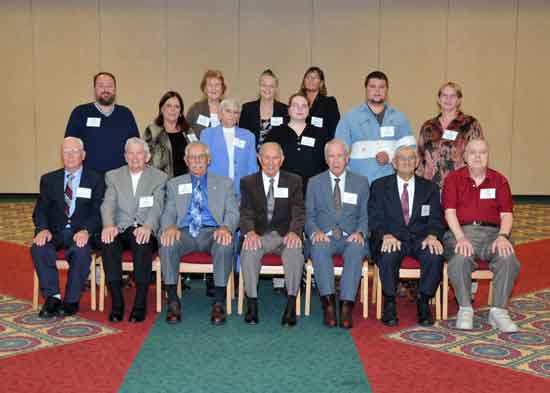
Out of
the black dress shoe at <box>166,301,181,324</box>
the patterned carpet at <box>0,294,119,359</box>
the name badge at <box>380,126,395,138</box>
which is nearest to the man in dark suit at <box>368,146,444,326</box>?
the name badge at <box>380,126,395,138</box>

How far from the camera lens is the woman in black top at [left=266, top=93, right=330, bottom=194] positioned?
5.44 metres

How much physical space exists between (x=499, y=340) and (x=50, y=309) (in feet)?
10.2

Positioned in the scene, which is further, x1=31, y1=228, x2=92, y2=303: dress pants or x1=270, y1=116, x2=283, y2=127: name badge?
x1=270, y1=116, x2=283, y2=127: name badge

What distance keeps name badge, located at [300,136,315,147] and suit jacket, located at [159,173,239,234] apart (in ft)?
2.57

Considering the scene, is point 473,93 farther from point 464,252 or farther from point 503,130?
point 464,252

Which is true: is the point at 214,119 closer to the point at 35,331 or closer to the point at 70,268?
the point at 70,268

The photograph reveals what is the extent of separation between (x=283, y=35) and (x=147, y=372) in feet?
26.4

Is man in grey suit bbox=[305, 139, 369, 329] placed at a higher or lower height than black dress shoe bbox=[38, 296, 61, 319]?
higher

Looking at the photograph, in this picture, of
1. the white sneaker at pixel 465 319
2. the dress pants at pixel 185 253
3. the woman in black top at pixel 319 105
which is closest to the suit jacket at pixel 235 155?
the woman in black top at pixel 319 105

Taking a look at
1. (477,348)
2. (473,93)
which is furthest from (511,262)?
(473,93)

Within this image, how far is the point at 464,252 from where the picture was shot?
4.66 metres

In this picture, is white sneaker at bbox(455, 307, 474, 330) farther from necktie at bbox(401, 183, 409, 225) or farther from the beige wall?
the beige wall

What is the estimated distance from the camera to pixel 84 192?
16.6 feet

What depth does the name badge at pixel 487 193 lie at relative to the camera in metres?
4.84
